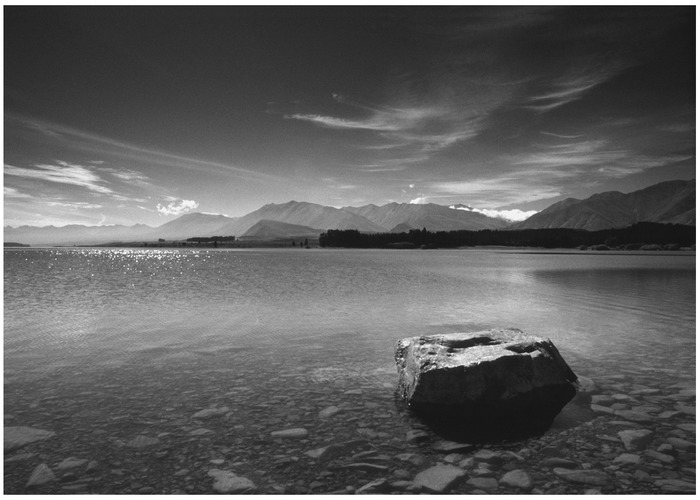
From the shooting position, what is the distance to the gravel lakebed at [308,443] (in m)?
6.13

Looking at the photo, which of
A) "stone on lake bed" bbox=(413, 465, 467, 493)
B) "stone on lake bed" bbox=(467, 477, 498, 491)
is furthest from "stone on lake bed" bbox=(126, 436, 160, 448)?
"stone on lake bed" bbox=(467, 477, 498, 491)

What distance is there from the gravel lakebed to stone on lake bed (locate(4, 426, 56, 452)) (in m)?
0.03

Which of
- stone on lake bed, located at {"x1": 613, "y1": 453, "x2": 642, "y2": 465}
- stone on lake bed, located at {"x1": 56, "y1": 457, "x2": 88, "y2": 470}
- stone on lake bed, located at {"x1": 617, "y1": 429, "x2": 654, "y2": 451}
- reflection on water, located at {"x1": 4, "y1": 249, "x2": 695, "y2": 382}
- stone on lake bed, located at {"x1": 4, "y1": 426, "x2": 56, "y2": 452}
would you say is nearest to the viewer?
stone on lake bed, located at {"x1": 56, "y1": 457, "x2": 88, "y2": 470}

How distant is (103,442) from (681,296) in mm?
34524

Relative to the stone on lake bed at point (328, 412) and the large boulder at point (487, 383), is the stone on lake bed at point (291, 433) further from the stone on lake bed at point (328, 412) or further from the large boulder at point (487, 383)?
the large boulder at point (487, 383)

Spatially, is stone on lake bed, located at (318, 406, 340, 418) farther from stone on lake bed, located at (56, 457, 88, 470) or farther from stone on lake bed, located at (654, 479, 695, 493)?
stone on lake bed, located at (654, 479, 695, 493)

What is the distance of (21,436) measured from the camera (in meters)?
7.44

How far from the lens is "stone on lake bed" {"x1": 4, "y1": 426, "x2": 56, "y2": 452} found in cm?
717

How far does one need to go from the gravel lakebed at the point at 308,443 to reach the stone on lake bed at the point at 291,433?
0.04 m

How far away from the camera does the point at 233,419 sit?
8.25m

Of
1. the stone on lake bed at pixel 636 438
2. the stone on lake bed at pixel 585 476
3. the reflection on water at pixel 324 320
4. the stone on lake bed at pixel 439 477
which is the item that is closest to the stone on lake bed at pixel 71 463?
the stone on lake bed at pixel 439 477

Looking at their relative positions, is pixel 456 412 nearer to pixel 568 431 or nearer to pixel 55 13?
pixel 568 431

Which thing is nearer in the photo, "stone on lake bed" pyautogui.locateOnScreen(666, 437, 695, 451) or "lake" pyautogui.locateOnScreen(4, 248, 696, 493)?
"lake" pyautogui.locateOnScreen(4, 248, 696, 493)

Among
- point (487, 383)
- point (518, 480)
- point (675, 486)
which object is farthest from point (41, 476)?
point (675, 486)
